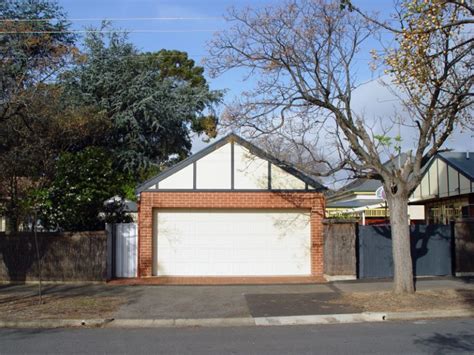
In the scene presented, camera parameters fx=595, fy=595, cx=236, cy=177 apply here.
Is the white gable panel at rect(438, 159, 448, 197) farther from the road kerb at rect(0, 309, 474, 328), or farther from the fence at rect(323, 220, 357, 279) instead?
the road kerb at rect(0, 309, 474, 328)

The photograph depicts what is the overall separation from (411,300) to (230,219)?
7143mm

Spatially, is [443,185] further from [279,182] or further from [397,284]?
[397,284]

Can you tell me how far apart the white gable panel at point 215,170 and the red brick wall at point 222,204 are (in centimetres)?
29

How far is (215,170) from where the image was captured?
18828 millimetres

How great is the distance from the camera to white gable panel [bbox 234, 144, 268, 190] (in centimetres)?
1877

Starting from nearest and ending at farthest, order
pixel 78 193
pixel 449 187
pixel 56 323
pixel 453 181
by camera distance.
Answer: pixel 56 323 → pixel 78 193 → pixel 453 181 → pixel 449 187

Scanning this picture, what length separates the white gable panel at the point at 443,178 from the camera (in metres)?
27.0

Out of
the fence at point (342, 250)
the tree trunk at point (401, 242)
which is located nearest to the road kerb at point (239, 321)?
the tree trunk at point (401, 242)

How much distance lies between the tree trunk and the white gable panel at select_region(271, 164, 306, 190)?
4.97 metres

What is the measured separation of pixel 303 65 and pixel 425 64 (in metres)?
3.90

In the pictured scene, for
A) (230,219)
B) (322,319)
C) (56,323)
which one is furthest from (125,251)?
(322,319)

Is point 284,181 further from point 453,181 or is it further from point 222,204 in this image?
point 453,181

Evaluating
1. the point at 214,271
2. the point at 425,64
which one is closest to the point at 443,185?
the point at 214,271

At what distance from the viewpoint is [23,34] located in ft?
56.9
